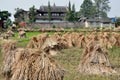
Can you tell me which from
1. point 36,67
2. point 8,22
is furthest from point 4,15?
point 36,67

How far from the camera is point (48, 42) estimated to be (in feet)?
84.3

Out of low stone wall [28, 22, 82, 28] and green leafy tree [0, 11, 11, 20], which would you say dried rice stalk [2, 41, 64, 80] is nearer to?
green leafy tree [0, 11, 11, 20]

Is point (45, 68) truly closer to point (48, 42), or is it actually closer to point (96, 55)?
point (96, 55)

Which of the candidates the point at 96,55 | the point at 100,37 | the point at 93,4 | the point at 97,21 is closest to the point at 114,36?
the point at 100,37

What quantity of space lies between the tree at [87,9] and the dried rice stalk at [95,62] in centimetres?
12758

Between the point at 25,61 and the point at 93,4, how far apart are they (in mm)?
140795

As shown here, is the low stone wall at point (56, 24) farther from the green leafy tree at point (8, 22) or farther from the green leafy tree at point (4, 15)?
the green leafy tree at point (4, 15)

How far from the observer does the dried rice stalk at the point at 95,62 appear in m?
16.3

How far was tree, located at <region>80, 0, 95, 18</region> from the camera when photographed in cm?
14488

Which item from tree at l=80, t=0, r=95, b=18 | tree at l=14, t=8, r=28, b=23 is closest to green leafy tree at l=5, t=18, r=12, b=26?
tree at l=14, t=8, r=28, b=23

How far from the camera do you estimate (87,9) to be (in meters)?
148

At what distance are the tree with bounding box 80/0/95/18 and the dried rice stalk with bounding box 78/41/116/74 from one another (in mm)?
127580

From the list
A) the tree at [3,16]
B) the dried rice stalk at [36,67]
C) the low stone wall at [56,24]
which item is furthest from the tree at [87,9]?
the dried rice stalk at [36,67]

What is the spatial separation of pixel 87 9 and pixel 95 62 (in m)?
132
